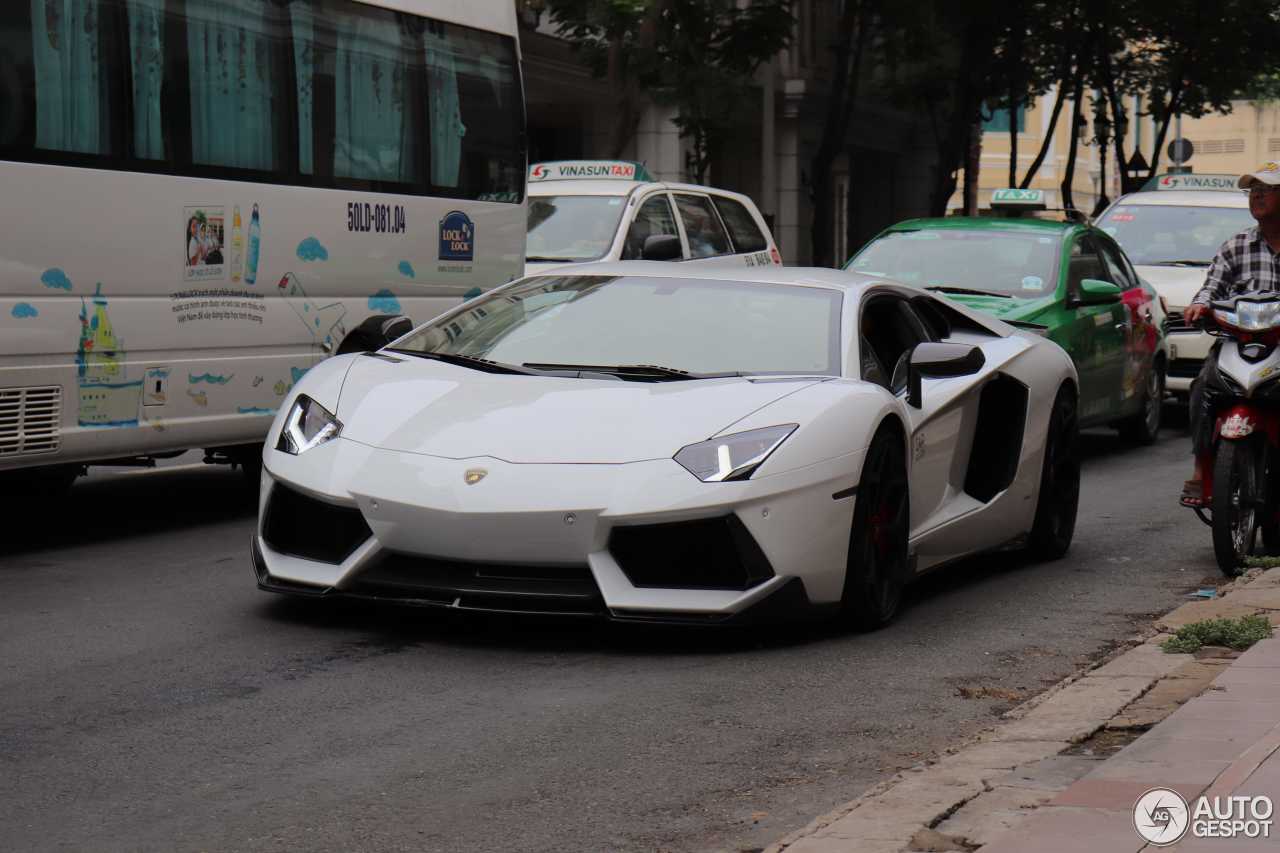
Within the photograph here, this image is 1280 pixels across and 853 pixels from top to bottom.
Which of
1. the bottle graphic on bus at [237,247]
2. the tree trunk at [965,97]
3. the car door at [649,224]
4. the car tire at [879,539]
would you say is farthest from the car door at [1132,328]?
the tree trunk at [965,97]

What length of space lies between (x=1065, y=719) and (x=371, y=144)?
21.9 ft

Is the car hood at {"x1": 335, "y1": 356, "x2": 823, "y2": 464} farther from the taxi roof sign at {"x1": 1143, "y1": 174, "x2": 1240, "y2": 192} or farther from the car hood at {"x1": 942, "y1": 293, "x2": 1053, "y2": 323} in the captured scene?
the taxi roof sign at {"x1": 1143, "y1": 174, "x2": 1240, "y2": 192}

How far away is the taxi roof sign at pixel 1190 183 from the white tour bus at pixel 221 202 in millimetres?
9422

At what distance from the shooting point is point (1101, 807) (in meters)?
4.41

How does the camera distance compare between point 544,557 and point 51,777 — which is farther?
point 544,557

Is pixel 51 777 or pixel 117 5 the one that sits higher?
pixel 117 5

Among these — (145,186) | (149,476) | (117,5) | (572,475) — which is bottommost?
(149,476)

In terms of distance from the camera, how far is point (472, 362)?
7.57 meters

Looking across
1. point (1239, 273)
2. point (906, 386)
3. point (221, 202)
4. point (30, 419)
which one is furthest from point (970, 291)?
point (30, 419)

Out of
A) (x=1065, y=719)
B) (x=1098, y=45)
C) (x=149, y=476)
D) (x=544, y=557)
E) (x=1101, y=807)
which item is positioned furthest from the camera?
(x=1098, y=45)

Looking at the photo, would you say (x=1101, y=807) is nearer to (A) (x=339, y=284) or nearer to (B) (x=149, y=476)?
(A) (x=339, y=284)

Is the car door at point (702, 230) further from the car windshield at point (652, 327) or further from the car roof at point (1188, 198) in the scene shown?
the car windshield at point (652, 327)

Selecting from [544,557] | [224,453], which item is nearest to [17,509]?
[224,453]

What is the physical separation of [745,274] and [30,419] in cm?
318
